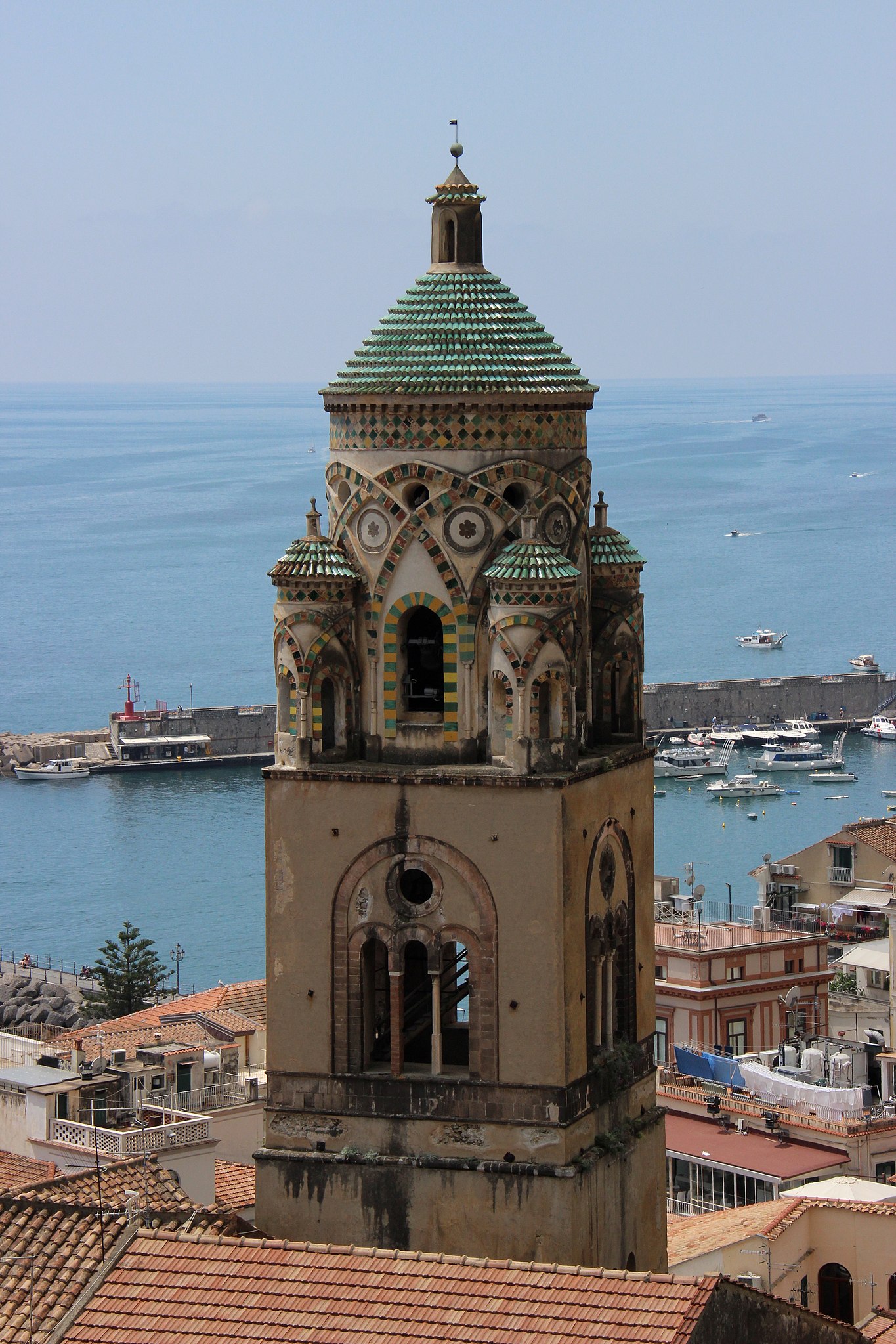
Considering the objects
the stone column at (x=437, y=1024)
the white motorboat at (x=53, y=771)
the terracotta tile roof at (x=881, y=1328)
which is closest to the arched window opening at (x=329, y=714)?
the stone column at (x=437, y=1024)

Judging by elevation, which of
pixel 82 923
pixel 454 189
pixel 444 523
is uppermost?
pixel 454 189

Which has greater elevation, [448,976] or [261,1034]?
[448,976]

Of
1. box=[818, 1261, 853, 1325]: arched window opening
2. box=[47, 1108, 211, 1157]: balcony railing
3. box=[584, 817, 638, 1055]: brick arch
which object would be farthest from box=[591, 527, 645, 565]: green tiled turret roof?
box=[818, 1261, 853, 1325]: arched window opening

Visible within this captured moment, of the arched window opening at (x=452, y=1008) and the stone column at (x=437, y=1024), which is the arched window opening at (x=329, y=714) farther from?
the stone column at (x=437, y=1024)

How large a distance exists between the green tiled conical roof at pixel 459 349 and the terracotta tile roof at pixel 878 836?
57.3m

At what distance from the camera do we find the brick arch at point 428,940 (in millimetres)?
22047

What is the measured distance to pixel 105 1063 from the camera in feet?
136

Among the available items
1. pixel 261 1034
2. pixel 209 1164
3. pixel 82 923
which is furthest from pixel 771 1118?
pixel 82 923

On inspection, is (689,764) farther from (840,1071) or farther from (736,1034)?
(840,1071)

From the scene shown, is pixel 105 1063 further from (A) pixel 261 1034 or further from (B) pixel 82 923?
(B) pixel 82 923

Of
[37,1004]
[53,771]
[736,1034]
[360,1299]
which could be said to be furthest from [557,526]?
[53,771]

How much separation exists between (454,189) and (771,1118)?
87.6 feet

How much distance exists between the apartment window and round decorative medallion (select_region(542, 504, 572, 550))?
128ft

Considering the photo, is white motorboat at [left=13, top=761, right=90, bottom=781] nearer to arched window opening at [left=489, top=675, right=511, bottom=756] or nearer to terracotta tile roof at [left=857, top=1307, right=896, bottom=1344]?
terracotta tile roof at [left=857, top=1307, right=896, bottom=1344]
